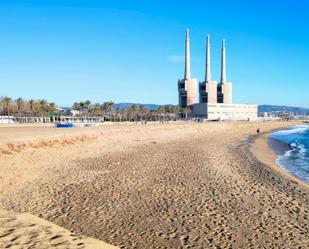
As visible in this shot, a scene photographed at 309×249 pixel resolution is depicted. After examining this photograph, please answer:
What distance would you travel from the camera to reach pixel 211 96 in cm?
16212

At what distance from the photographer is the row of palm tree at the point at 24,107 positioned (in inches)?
3511

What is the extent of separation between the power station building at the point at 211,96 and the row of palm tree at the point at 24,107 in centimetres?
7573

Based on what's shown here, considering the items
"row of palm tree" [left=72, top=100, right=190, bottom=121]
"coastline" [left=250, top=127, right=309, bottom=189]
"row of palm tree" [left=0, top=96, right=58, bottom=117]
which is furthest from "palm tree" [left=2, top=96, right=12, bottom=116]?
Answer: "coastline" [left=250, top=127, right=309, bottom=189]

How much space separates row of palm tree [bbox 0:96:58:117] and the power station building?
75.7 metres

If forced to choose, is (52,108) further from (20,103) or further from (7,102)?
(7,102)

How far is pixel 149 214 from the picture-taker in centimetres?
1028

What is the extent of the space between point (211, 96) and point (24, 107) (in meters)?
97.8

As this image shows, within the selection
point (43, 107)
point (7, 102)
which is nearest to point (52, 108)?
point (43, 107)

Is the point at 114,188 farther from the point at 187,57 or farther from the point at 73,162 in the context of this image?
the point at 187,57

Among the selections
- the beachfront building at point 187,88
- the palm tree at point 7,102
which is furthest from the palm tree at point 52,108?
the beachfront building at point 187,88

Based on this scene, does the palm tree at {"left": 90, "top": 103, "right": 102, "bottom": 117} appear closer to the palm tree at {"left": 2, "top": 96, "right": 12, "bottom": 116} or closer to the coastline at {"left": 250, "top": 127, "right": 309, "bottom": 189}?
the palm tree at {"left": 2, "top": 96, "right": 12, "bottom": 116}

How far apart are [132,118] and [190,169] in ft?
307

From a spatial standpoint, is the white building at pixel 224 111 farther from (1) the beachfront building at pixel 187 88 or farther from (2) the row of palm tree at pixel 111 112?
(2) the row of palm tree at pixel 111 112

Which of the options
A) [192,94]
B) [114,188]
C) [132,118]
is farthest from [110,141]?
[192,94]
